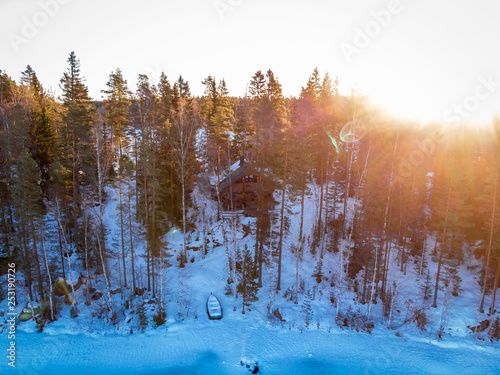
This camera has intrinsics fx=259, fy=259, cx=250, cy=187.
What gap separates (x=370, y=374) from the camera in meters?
17.6

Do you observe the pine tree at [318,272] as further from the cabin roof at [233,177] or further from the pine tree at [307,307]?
the cabin roof at [233,177]

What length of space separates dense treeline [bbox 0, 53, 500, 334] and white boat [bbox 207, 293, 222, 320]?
2.12 meters

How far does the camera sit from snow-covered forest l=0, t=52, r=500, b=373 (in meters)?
22.2

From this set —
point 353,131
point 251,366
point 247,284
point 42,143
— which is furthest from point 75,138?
point 353,131

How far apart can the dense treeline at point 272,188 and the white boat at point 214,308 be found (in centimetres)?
212

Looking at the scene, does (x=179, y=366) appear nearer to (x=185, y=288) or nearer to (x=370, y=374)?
(x=185, y=288)

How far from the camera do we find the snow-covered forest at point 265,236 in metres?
22.2

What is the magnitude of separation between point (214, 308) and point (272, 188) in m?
12.0

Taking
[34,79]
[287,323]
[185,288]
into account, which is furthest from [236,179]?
[34,79]

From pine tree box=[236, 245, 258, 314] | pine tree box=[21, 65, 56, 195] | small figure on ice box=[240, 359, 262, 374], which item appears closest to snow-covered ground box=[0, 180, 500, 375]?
small figure on ice box=[240, 359, 262, 374]

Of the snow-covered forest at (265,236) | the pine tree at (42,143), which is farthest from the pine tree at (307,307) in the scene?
the pine tree at (42,143)

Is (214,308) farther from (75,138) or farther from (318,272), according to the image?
(75,138)

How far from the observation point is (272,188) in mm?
25391

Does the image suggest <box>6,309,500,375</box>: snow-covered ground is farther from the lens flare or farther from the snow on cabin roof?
the lens flare
